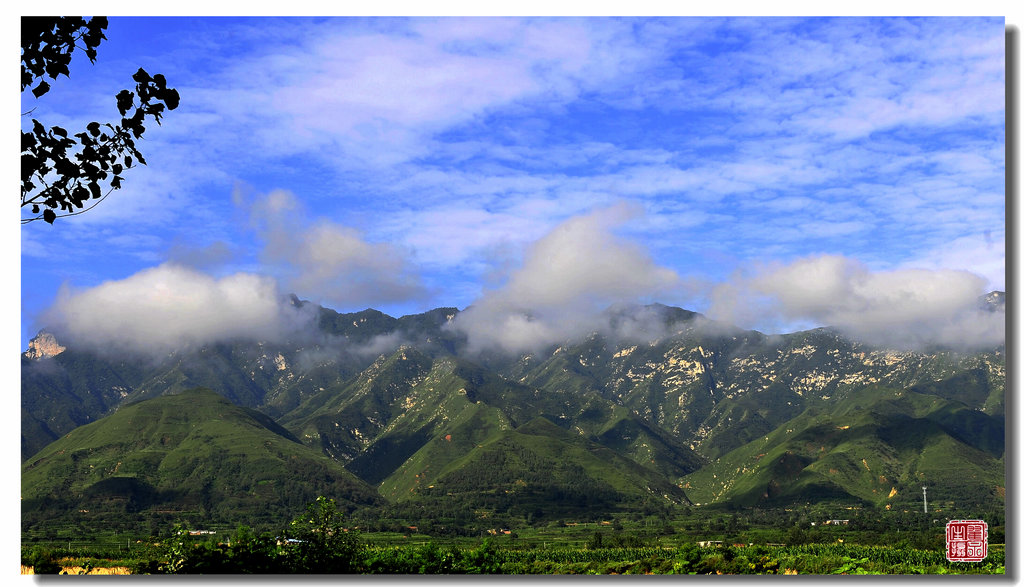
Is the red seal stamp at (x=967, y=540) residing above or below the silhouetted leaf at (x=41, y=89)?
below

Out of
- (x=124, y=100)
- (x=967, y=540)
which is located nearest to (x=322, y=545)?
(x=124, y=100)

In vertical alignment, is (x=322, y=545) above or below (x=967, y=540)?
below

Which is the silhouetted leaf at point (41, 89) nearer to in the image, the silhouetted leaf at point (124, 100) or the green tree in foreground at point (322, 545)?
the silhouetted leaf at point (124, 100)

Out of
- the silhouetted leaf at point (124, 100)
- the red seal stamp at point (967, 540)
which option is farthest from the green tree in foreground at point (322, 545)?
the red seal stamp at point (967, 540)

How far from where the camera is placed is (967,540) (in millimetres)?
16031

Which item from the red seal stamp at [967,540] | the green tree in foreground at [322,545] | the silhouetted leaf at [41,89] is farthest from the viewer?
the green tree in foreground at [322,545]

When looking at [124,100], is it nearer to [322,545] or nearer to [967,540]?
[322,545]

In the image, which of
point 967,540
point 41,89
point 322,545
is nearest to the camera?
point 41,89

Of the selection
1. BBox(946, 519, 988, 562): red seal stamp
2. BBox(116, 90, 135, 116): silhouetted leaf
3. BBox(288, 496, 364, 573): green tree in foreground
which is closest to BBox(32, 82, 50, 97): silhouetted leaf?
BBox(116, 90, 135, 116): silhouetted leaf

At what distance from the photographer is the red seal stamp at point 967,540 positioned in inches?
629

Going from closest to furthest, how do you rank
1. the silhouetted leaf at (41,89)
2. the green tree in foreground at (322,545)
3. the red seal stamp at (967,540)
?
the silhouetted leaf at (41,89), the red seal stamp at (967,540), the green tree in foreground at (322,545)

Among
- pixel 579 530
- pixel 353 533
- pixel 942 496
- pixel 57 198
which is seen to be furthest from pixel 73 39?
pixel 942 496
